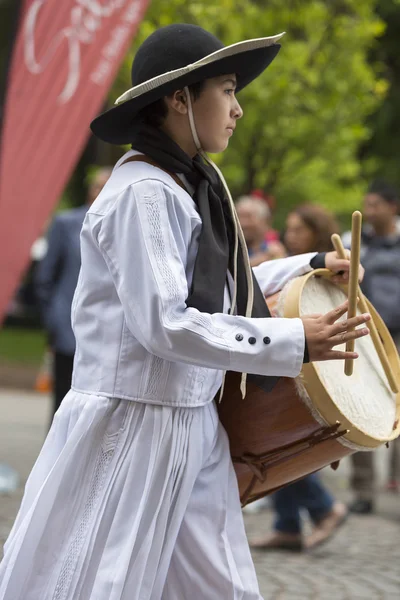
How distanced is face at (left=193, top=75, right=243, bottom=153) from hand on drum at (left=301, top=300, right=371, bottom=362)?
595mm

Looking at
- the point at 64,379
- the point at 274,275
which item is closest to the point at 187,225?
the point at 274,275

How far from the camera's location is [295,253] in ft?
22.8

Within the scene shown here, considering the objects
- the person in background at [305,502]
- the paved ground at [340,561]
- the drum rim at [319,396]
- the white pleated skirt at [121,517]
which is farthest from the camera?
the person in background at [305,502]

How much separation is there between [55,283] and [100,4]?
1.79m

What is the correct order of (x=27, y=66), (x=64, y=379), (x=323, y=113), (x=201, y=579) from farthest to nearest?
(x=323, y=113) < (x=64, y=379) < (x=27, y=66) < (x=201, y=579)

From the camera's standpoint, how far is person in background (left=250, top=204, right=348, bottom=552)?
19.8ft

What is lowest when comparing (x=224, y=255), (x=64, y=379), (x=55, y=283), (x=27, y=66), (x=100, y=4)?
(x=64, y=379)

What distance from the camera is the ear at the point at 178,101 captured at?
9.70 ft

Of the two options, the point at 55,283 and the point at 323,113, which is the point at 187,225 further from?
the point at 323,113

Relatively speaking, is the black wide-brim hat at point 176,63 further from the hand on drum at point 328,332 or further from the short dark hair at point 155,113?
the hand on drum at point 328,332

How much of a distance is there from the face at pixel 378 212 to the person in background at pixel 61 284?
1.92 metres

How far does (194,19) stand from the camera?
11.7 m

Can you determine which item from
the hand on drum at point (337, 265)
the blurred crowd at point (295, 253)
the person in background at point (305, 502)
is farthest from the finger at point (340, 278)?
the blurred crowd at point (295, 253)

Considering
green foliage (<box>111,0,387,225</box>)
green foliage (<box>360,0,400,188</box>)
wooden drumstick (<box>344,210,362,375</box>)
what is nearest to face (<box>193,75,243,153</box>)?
wooden drumstick (<box>344,210,362,375</box>)
